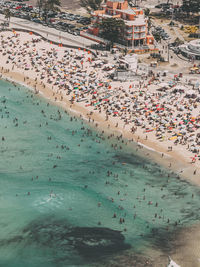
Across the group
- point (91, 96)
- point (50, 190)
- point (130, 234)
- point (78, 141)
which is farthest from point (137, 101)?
point (130, 234)

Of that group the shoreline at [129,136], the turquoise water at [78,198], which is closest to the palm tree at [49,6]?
the shoreline at [129,136]

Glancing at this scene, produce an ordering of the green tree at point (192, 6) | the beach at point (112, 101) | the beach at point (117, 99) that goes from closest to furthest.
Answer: the beach at point (112, 101), the beach at point (117, 99), the green tree at point (192, 6)

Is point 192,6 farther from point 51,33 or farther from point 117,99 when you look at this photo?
point 117,99

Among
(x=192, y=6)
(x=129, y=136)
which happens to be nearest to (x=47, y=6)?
(x=192, y=6)


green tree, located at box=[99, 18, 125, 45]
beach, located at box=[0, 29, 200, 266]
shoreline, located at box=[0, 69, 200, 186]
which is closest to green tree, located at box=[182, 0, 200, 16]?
green tree, located at box=[99, 18, 125, 45]

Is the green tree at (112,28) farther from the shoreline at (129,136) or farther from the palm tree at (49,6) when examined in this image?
the palm tree at (49,6)

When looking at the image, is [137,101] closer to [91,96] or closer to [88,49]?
[91,96]

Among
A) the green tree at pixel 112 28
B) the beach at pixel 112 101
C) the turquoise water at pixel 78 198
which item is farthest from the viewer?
the green tree at pixel 112 28
